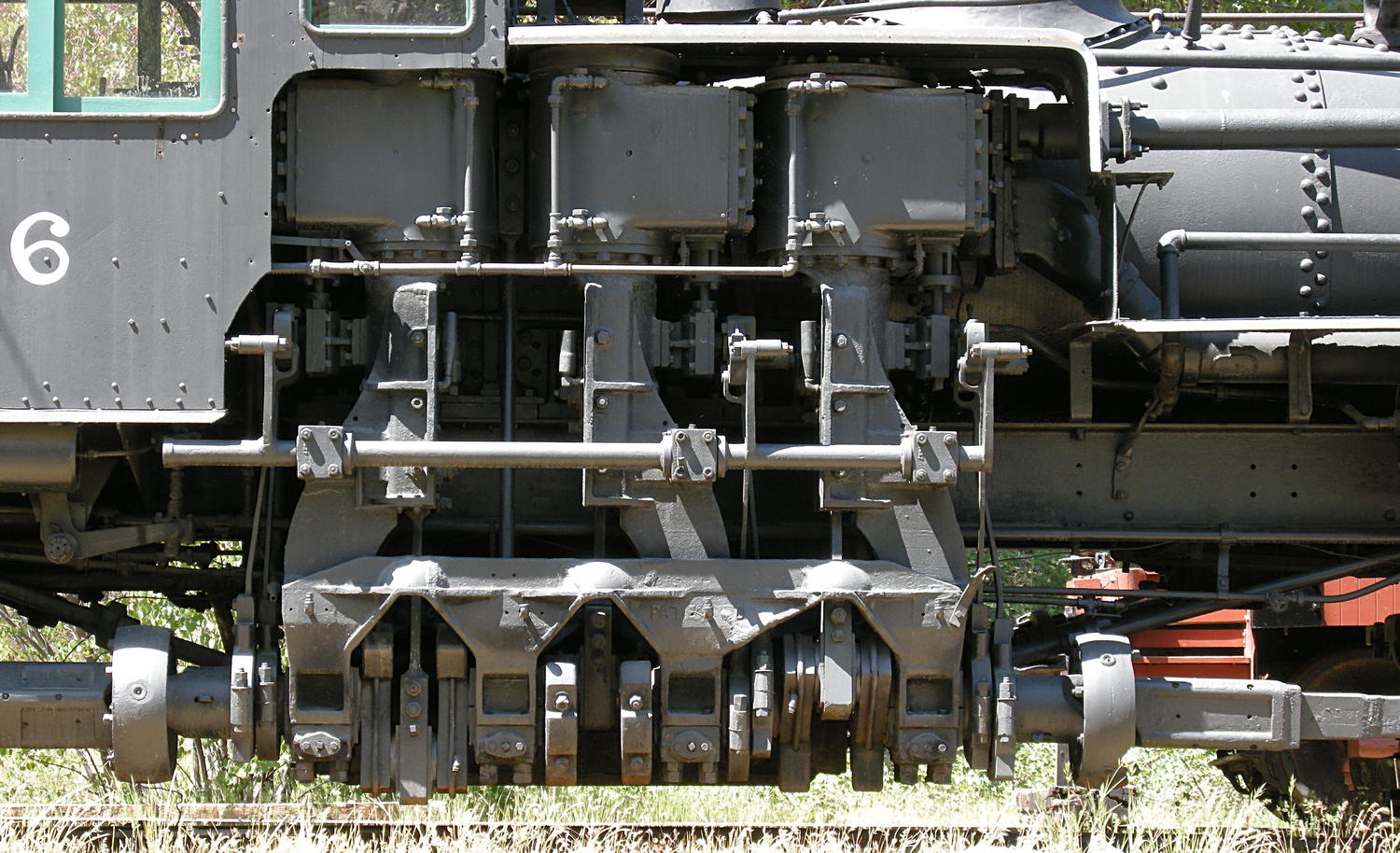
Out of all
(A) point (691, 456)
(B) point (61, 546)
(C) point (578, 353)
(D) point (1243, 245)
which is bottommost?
(B) point (61, 546)

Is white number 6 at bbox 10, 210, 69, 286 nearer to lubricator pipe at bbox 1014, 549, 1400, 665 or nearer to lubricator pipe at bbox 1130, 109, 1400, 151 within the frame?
lubricator pipe at bbox 1130, 109, 1400, 151

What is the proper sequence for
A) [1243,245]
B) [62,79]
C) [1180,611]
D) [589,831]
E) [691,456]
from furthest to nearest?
[589,831] → [1180,611] → [1243,245] → [691,456] → [62,79]

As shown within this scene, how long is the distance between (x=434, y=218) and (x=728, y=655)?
1772 mm

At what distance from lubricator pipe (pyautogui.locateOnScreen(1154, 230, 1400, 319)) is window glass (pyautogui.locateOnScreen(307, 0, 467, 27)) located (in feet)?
8.51

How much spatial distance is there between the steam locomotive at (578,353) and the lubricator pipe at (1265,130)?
1 centimetres

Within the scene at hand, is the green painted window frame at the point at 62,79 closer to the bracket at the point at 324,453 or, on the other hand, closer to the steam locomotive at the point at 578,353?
the steam locomotive at the point at 578,353

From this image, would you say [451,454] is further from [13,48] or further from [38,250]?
[13,48]

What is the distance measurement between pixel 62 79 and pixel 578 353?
1866mm

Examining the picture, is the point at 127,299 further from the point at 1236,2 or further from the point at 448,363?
the point at 1236,2

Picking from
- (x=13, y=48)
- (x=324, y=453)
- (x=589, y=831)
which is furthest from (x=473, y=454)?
(x=589, y=831)

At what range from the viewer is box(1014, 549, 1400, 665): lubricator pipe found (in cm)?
605

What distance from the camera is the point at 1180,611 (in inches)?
242

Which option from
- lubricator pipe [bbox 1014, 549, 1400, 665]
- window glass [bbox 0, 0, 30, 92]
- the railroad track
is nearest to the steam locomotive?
window glass [bbox 0, 0, 30, 92]

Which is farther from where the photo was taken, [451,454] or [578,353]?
[578,353]
